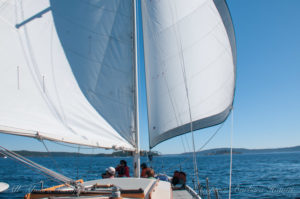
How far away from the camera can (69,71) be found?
255 inches

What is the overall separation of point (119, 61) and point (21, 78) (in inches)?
116

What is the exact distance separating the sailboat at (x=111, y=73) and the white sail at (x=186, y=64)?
0.11 ft

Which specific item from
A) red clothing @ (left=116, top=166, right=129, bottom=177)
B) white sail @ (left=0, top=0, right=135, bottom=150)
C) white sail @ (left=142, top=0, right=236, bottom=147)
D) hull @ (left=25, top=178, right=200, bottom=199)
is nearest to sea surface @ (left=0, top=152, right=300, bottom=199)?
hull @ (left=25, top=178, right=200, bottom=199)

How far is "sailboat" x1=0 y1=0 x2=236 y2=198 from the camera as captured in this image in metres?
4.97

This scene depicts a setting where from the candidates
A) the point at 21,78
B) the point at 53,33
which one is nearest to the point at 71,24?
the point at 53,33

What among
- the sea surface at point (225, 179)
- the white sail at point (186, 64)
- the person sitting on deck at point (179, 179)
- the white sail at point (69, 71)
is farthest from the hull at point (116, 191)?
the person sitting on deck at point (179, 179)

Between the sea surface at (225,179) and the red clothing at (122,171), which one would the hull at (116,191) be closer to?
the sea surface at (225,179)

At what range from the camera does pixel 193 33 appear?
8664mm

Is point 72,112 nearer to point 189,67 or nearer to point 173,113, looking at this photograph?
point 173,113

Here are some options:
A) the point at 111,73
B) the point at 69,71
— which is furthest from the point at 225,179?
the point at 69,71

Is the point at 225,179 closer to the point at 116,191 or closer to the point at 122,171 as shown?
the point at 122,171

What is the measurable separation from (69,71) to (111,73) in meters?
1.24

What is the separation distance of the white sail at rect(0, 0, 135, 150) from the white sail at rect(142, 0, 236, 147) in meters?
1.10

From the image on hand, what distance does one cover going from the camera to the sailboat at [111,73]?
16.3 feet
